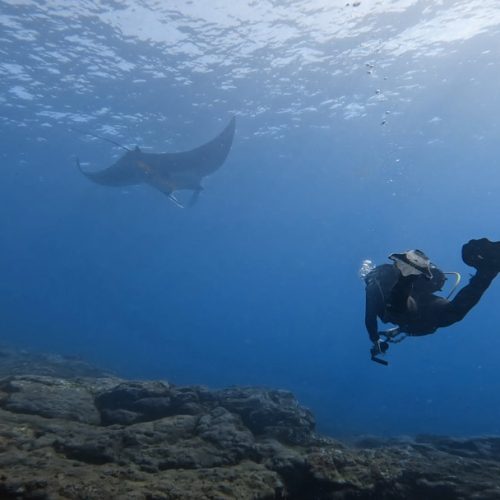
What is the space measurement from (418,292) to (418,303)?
18 cm

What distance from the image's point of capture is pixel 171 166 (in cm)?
2192

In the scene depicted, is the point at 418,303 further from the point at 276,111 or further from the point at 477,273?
the point at 276,111

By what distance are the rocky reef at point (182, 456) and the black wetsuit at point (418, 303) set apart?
197cm

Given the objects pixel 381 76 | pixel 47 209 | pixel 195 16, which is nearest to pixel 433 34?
pixel 381 76

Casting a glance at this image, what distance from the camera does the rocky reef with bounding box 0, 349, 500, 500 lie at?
4266 mm

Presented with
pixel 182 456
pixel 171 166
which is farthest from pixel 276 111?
pixel 182 456

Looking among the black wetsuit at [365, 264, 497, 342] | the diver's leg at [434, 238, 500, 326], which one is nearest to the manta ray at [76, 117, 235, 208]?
the black wetsuit at [365, 264, 497, 342]

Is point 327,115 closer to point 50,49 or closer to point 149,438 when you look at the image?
point 50,49

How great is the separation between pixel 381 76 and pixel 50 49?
59.2ft

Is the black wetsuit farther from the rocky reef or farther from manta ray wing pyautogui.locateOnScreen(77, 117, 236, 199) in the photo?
manta ray wing pyautogui.locateOnScreen(77, 117, 236, 199)

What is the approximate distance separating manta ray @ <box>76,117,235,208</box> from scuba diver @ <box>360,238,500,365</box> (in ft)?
50.1

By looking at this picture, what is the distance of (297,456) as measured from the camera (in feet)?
18.2

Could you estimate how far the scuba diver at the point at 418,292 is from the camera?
17.0 feet

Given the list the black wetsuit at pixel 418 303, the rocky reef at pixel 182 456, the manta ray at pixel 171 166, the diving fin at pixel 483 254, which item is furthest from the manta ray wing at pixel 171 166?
the diving fin at pixel 483 254
